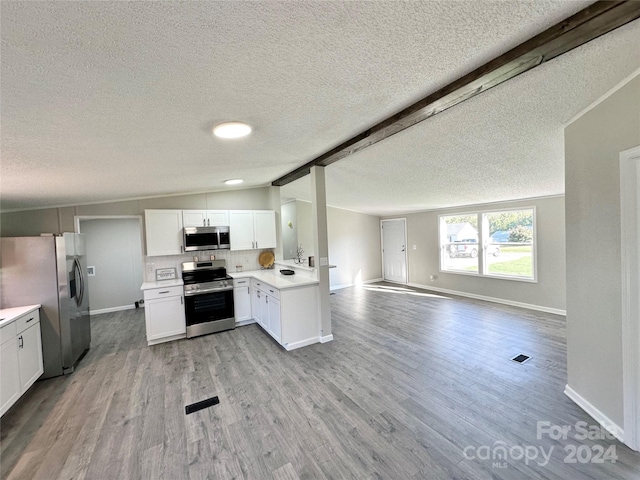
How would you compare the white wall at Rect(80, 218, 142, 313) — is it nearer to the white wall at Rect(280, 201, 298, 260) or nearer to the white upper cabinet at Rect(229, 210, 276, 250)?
the white upper cabinet at Rect(229, 210, 276, 250)

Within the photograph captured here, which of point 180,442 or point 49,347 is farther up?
point 49,347

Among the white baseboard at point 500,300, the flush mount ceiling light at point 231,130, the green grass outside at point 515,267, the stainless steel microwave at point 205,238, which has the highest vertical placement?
the flush mount ceiling light at point 231,130

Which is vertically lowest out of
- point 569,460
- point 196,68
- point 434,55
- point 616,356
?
point 569,460

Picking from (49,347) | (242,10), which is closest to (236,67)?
(242,10)

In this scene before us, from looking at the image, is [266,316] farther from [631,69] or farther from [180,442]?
[631,69]

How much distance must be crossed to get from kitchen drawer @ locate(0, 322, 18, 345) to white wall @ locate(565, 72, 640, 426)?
4945 millimetres

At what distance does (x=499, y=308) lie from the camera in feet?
16.9

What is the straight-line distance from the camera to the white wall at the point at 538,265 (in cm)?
473

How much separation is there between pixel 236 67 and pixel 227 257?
4.11 m

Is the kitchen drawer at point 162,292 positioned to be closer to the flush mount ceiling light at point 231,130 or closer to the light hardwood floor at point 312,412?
the light hardwood floor at point 312,412

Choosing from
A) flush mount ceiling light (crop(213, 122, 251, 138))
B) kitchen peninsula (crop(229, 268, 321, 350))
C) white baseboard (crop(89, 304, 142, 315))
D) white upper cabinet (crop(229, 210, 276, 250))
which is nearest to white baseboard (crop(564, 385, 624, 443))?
kitchen peninsula (crop(229, 268, 321, 350))

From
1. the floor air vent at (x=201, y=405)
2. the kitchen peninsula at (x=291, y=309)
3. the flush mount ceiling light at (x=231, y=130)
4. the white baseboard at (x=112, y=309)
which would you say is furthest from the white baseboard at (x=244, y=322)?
the flush mount ceiling light at (x=231, y=130)

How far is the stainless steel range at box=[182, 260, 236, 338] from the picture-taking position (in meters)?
4.09

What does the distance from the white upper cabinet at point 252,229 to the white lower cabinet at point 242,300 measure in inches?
27.0
